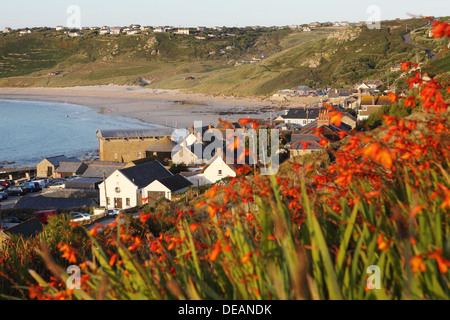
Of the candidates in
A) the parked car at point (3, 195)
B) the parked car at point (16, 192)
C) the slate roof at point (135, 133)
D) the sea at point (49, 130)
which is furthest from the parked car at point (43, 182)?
the sea at point (49, 130)

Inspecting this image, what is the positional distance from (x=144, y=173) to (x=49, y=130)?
4837 cm

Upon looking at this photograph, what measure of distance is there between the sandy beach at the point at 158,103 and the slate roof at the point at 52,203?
37.5 meters

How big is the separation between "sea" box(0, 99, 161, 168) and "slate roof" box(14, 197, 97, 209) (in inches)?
848

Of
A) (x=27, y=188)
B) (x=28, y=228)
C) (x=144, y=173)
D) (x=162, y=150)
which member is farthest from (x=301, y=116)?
(x=28, y=228)

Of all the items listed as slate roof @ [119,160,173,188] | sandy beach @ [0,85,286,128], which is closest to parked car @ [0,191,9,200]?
slate roof @ [119,160,173,188]

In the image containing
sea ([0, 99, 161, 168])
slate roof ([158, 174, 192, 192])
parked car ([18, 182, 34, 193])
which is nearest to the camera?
slate roof ([158, 174, 192, 192])

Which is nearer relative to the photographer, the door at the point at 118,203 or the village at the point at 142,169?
the village at the point at 142,169

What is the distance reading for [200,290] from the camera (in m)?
3.57

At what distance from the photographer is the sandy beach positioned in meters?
83.2

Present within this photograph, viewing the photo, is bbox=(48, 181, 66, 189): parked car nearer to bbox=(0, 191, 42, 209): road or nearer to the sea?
bbox=(0, 191, 42, 209): road

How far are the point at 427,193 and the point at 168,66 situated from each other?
198 metres

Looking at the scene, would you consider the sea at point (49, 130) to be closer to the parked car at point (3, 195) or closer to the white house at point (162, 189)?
the parked car at point (3, 195)

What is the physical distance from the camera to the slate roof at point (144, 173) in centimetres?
3208
